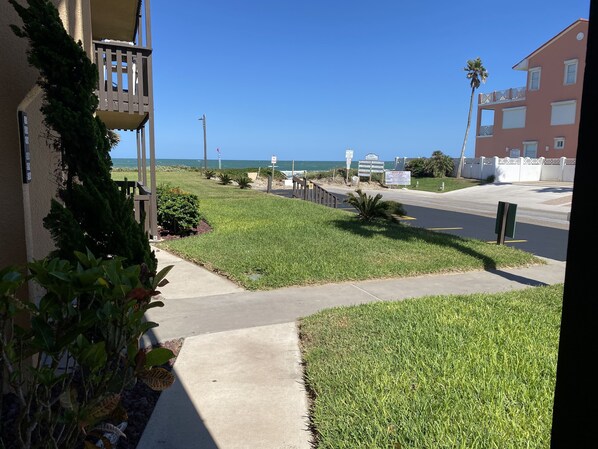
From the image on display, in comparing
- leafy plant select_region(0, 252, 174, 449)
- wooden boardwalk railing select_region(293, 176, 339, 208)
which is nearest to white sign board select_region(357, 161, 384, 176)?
wooden boardwalk railing select_region(293, 176, 339, 208)

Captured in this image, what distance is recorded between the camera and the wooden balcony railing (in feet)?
29.1

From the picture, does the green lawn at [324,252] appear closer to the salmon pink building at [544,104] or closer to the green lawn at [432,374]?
the green lawn at [432,374]

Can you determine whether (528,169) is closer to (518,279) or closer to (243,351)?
(518,279)

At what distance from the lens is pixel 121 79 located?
8.98 metres

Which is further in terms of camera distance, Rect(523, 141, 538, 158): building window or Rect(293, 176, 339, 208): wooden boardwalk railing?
Rect(523, 141, 538, 158): building window

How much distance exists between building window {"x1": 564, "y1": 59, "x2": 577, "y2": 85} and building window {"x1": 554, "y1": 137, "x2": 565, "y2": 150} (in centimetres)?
445

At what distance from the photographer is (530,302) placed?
569 centimetres

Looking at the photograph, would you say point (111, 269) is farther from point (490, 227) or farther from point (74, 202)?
point (490, 227)

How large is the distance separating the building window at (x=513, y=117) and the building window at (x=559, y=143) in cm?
350

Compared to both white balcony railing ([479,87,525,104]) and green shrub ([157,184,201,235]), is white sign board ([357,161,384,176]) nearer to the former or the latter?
white balcony railing ([479,87,525,104])

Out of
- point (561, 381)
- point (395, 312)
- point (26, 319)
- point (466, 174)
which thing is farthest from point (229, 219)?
point (466, 174)

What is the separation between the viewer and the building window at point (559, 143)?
3618cm

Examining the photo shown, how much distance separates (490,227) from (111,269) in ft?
47.5

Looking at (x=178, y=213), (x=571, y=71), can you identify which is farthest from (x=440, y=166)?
(x=178, y=213)
